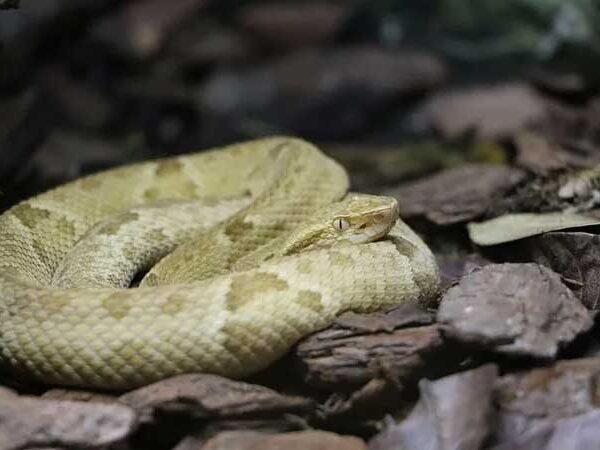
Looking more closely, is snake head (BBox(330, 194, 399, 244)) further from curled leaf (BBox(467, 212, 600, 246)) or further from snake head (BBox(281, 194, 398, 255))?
curled leaf (BBox(467, 212, 600, 246))

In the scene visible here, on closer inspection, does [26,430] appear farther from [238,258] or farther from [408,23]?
[408,23]

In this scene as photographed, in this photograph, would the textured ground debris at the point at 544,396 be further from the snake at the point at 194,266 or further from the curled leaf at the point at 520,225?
the curled leaf at the point at 520,225

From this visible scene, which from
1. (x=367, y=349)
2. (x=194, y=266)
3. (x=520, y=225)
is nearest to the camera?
(x=367, y=349)

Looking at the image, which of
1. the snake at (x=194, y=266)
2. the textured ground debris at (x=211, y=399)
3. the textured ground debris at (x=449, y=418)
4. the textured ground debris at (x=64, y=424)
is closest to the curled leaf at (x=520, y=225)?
the snake at (x=194, y=266)

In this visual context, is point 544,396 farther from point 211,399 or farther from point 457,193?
point 457,193

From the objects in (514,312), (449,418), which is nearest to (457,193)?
(514,312)

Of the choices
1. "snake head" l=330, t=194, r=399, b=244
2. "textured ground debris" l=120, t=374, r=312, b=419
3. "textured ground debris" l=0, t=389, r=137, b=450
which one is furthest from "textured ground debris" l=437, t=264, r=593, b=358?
"textured ground debris" l=0, t=389, r=137, b=450

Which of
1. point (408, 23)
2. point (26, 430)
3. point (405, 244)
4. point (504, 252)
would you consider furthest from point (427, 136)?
point (26, 430)
